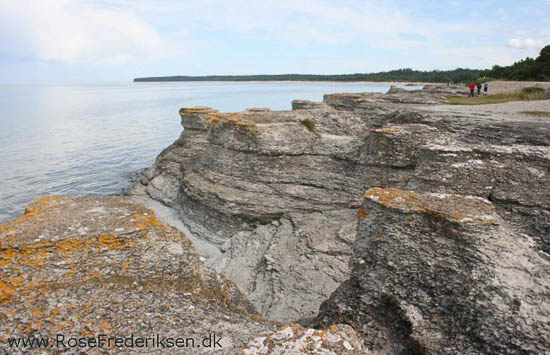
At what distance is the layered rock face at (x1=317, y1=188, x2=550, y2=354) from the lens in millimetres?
4262

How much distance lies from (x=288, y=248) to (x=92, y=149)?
31816mm

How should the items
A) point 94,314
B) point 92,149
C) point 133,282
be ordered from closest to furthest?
1. point 94,314
2. point 133,282
3. point 92,149

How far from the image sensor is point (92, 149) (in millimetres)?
36469

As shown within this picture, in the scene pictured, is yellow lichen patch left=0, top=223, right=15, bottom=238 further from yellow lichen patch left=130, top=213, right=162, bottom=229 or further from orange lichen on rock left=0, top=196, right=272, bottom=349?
yellow lichen patch left=130, top=213, right=162, bottom=229

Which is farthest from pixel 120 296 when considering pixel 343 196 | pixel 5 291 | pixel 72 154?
pixel 72 154

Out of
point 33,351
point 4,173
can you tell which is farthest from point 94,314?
point 4,173

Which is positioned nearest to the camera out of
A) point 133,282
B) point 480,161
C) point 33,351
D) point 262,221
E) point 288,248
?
point 33,351

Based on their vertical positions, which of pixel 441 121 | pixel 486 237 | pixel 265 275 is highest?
pixel 441 121

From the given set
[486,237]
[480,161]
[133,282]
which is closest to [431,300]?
[486,237]

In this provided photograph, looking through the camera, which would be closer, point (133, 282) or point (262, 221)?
point (133, 282)

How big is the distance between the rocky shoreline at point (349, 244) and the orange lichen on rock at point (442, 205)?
30 millimetres

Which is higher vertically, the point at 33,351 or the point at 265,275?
the point at 33,351

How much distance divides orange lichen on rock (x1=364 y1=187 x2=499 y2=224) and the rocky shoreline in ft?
0.10

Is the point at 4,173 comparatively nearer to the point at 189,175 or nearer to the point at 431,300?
the point at 189,175
